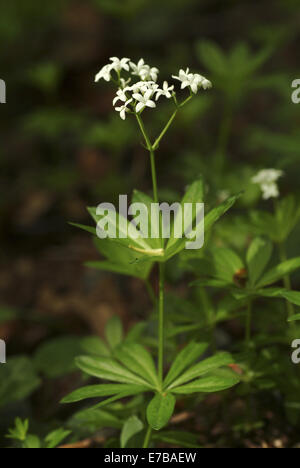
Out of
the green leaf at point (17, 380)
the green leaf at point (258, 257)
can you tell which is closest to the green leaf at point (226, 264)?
the green leaf at point (258, 257)

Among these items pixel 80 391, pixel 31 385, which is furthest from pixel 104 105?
pixel 80 391

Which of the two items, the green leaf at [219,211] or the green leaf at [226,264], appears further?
the green leaf at [226,264]

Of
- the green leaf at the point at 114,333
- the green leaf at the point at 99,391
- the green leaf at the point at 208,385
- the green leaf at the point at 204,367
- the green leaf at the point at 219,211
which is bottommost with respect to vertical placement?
the green leaf at the point at 99,391

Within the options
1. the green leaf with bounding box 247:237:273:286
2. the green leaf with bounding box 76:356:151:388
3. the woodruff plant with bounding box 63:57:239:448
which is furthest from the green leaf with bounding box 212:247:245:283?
the green leaf with bounding box 76:356:151:388

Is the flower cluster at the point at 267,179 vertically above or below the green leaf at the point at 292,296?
above

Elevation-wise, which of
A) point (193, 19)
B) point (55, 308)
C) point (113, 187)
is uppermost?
point (193, 19)

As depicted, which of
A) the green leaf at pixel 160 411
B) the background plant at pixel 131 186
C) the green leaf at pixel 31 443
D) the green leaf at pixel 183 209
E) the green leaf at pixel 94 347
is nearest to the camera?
the green leaf at pixel 160 411

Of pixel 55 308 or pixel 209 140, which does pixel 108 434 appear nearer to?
pixel 55 308

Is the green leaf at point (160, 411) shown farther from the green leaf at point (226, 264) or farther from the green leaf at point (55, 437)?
the green leaf at point (226, 264)
